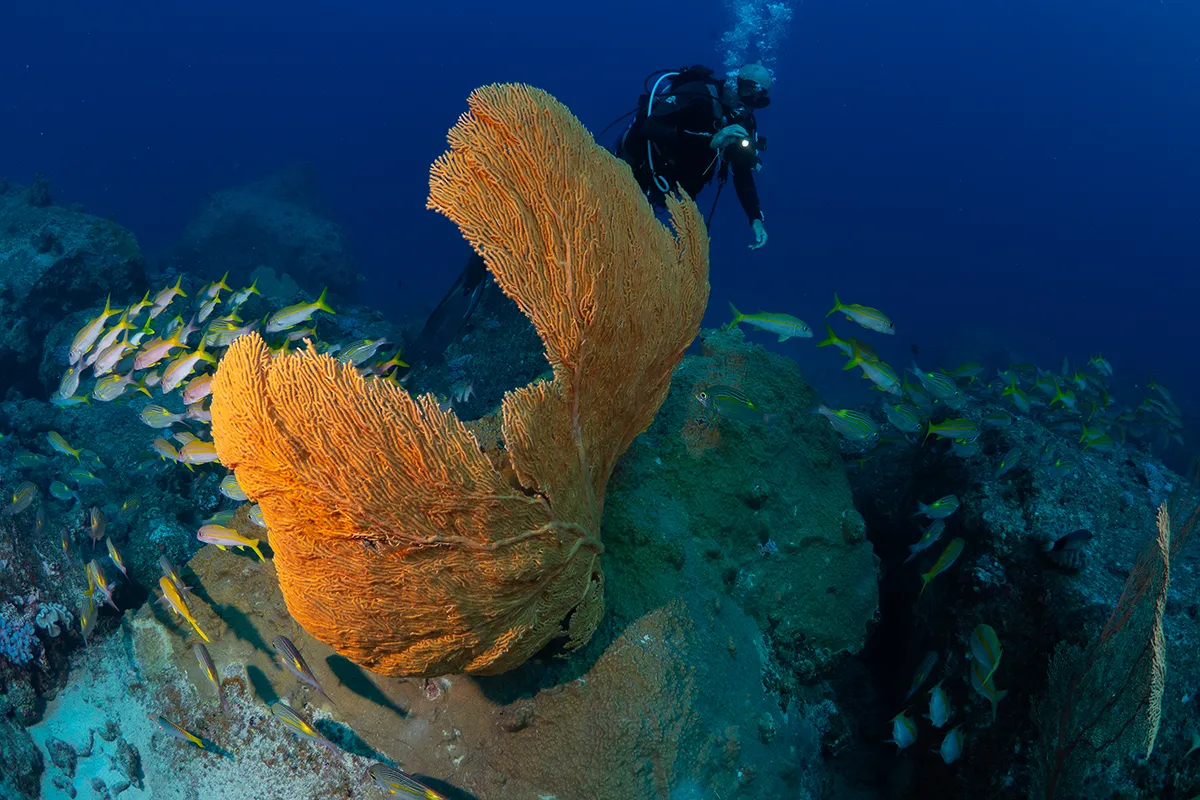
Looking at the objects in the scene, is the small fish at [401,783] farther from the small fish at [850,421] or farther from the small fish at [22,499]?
the small fish at [22,499]

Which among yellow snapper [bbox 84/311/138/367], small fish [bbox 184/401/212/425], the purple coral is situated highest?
yellow snapper [bbox 84/311/138/367]

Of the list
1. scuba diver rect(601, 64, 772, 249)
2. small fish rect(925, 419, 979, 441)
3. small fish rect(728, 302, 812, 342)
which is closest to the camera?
small fish rect(925, 419, 979, 441)

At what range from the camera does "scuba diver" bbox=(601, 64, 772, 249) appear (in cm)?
618

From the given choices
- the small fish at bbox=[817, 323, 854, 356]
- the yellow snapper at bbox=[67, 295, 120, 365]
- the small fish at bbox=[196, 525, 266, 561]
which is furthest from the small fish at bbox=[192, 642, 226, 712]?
the small fish at bbox=[817, 323, 854, 356]

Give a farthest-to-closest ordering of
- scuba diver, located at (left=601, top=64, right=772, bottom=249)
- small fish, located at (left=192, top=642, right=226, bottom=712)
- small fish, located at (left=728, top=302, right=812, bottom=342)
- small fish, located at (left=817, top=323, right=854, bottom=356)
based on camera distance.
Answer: scuba diver, located at (left=601, top=64, right=772, bottom=249) → small fish, located at (left=817, top=323, right=854, bottom=356) → small fish, located at (left=728, top=302, right=812, bottom=342) → small fish, located at (left=192, top=642, right=226, bottom=712)

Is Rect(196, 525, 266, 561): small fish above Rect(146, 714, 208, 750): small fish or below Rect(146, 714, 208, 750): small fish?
above

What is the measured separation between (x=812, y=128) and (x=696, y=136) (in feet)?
347

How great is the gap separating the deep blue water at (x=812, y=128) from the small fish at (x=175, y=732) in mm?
32636

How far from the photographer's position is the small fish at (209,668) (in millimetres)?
3709

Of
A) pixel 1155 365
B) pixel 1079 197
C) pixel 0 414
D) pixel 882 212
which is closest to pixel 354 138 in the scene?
pixel 882 212

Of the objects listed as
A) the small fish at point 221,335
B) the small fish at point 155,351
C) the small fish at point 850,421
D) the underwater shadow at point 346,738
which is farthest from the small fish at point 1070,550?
the small fish at point 155,351

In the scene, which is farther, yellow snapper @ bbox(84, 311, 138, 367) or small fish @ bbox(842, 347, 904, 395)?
yellow snapper @ bbox(84, 311, 138, 367)

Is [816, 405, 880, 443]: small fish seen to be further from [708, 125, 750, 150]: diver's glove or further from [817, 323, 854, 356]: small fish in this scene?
[708, 125, 750, 150]: diver's glove

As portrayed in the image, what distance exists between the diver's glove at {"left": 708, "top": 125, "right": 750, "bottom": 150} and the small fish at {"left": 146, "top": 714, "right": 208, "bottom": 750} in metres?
6.37
